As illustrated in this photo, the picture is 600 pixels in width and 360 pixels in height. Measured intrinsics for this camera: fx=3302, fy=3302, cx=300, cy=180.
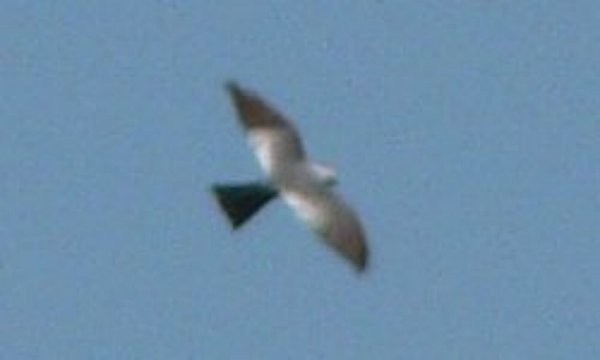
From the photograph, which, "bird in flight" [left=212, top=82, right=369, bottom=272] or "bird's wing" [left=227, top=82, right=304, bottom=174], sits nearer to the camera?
"bird in flight" [left=212, top=82, right=369, bottom=272]

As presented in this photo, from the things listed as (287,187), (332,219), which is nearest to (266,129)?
(287,187)

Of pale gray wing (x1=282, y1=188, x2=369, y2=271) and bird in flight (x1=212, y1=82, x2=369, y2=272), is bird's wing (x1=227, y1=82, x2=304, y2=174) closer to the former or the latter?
bird in flight (x1=212, y1=82, x2=369, y2=272)

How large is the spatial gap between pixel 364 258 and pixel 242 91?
318 cm

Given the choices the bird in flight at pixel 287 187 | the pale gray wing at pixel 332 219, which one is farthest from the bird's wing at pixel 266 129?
the pale gray wing at pixel 332 219

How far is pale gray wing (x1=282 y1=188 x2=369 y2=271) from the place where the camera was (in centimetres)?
3016

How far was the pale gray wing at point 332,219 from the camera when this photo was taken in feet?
98.9

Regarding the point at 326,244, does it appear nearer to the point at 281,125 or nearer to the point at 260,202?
the point at 260,202

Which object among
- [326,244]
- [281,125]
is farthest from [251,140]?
[326,244]

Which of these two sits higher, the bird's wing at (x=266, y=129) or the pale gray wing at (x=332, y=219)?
the bird's wing at (x=266, y=129)

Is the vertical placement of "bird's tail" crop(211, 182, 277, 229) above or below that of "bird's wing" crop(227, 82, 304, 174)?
below

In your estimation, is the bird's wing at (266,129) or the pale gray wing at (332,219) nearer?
the pale gray wing at (332,219)

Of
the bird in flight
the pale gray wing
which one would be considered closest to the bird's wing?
the bird in flight

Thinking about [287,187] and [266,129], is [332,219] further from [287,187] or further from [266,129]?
[266,129]

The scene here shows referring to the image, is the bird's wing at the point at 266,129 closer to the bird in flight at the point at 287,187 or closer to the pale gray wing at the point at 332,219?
the bird in flight at the point at 287,187
